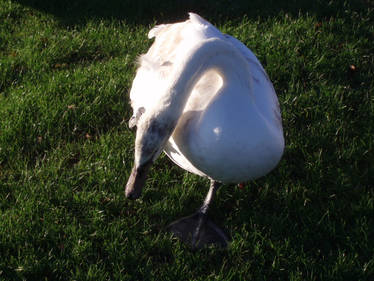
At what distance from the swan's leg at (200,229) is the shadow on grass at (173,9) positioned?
248cm

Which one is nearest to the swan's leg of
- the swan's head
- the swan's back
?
the swan's back

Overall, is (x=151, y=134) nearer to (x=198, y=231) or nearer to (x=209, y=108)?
(x=209, y=108)

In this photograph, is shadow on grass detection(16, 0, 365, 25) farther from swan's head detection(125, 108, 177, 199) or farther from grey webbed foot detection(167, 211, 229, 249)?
swan's head detection(125, 108, 177, 199)

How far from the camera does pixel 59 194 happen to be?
3.29 metres

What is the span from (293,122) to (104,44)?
2.07 m

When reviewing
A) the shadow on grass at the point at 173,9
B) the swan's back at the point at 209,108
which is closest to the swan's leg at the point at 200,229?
the swan's back at the point at 209,108

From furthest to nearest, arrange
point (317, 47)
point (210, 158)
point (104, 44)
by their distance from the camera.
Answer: point (104, 44), point (317, 47), point (210, 158)

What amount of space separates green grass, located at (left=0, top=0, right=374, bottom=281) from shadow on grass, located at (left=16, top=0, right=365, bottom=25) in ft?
0.10

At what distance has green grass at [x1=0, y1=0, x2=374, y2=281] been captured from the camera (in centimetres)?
293

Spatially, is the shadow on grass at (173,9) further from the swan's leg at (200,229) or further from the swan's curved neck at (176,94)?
the swan's curved neck at (176,94)

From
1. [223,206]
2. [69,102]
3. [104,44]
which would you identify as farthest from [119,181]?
[104,44]

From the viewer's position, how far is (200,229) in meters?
3.16

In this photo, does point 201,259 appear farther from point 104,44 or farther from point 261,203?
point 104,44

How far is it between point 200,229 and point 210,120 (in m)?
0.96
